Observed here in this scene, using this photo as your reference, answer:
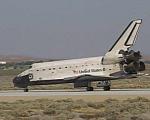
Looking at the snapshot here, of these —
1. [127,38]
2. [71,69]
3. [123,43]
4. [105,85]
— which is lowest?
[105,85]

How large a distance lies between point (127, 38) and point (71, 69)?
25.3 ft

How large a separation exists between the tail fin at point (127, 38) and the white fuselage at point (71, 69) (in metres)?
2.36

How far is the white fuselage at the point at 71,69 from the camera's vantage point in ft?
196

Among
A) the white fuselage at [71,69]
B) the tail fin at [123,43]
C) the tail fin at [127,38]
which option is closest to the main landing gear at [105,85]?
the white fuselage at [71,69]

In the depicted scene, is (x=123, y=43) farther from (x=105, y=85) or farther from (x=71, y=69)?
(x=71, y=69)

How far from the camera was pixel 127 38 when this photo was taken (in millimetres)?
60125

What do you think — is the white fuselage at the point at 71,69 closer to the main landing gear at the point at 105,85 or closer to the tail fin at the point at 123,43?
the tail fin at the point at 123,43

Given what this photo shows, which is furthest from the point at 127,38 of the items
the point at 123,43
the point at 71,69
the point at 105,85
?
the point at 71,69

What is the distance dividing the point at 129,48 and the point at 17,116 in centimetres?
3339

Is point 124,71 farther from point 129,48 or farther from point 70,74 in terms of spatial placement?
point 70,74

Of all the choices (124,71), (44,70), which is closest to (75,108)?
(124,71)

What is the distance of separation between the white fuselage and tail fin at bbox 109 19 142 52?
236cm

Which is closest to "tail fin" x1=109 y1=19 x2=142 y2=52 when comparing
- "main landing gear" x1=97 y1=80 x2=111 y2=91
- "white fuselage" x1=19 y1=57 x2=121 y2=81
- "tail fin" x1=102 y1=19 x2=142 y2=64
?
"tail fin" x1=102 y1=19 x2=142 y2=64

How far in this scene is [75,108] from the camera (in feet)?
110
